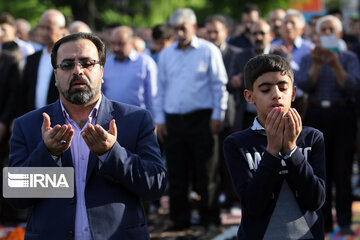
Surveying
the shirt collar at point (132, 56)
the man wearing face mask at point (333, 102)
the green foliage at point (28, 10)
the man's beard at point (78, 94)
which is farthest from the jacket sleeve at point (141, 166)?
the green foliage at point (28, 10)

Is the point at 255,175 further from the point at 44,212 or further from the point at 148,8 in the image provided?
the point at 148,8

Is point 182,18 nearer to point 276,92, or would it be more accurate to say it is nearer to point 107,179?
point 276,92

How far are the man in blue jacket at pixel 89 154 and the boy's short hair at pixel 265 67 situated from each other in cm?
65

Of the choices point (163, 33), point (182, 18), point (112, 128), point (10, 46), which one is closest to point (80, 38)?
point (112, 128)

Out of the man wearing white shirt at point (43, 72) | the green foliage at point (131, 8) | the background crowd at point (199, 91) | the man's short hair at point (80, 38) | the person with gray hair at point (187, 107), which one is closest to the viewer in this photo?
the man's short hair at point (80, 38)

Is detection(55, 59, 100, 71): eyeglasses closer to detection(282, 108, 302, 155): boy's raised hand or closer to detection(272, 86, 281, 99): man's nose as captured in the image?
detection(272, 86, 281, 99): man's nose

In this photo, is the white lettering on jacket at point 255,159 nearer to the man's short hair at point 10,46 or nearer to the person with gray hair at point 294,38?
the person with gray hair at point 294,38

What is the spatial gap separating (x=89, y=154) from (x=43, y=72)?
145 inches

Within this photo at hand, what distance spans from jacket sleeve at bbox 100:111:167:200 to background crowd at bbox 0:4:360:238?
3382 millimetres

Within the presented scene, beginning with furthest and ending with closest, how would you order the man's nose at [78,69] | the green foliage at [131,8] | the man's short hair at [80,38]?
the green foliage at [131,8]
the man's short hair at [80,38]
the man's nose at [78,69]

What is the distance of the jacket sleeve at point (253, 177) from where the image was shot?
135 inches

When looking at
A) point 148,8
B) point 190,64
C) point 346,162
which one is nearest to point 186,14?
point 190,64

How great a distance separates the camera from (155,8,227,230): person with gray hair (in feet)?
25.1

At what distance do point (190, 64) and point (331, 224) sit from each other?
239 cm
